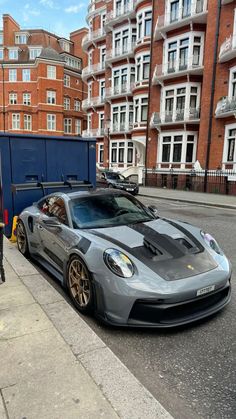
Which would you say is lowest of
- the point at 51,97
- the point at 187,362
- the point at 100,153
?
the point at 187,362

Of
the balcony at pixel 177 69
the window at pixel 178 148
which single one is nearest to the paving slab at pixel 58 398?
the window at pixel 178 148

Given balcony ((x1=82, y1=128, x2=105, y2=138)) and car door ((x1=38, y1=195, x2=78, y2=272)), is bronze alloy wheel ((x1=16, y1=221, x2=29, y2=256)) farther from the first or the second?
balcony ((x1=82, y1=128, x2=105, y2=138))

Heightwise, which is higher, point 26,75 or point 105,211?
point 26,75

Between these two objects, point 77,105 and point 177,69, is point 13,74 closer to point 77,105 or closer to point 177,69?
point 77,105

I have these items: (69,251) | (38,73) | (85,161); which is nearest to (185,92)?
(85,161)

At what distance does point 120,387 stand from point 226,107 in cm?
2063

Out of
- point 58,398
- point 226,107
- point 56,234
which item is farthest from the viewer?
point 226,107

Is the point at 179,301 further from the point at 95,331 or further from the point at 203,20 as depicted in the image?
the point at 203,20

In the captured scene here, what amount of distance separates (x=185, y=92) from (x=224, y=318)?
23.5 m

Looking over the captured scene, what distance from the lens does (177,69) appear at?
23641 mm

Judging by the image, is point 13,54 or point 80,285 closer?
point 80,285

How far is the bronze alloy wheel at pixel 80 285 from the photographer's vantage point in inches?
126

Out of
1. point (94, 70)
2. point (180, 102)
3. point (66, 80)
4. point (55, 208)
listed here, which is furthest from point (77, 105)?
point (55, 208)

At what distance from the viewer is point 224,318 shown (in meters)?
3.20
